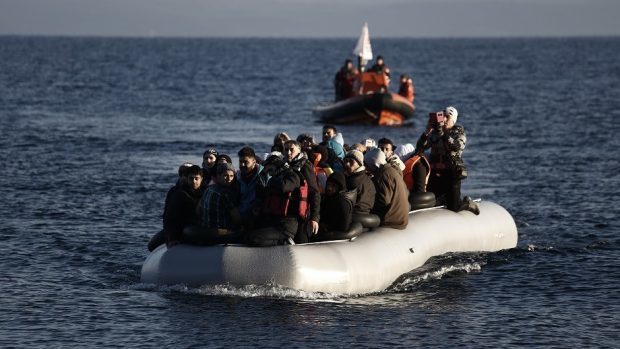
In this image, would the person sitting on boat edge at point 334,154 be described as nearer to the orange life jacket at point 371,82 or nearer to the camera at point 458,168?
the camera at point 458,168

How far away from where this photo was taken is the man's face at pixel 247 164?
16.3 m

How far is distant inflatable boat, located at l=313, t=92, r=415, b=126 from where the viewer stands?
141 ft

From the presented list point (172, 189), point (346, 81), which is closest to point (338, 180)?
point (172, 189)

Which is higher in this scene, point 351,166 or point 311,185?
point 351,166

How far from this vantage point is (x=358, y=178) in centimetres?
1700

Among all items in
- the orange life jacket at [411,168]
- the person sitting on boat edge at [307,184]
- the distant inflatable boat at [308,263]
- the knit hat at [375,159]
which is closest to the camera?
the distant inflatable boat at [308,263]

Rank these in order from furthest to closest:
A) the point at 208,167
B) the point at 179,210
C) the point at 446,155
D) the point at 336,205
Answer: the point at 446,155
the point at 208,167
the point at 336,205
the point at 179,210

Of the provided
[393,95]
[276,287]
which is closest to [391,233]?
[276,287]

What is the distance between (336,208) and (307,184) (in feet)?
2.12

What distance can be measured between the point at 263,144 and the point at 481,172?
881cm

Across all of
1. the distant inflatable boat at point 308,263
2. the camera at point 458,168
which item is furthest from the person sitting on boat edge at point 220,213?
the camera at point 458,168

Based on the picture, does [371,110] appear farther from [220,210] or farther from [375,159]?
[220,210]

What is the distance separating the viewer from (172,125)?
45.2 m

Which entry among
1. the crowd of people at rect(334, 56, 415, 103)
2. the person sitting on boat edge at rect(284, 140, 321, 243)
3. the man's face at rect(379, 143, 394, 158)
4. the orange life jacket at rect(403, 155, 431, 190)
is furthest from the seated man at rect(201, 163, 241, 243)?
the crowd of people at rect(334, 56, 415, 103)
